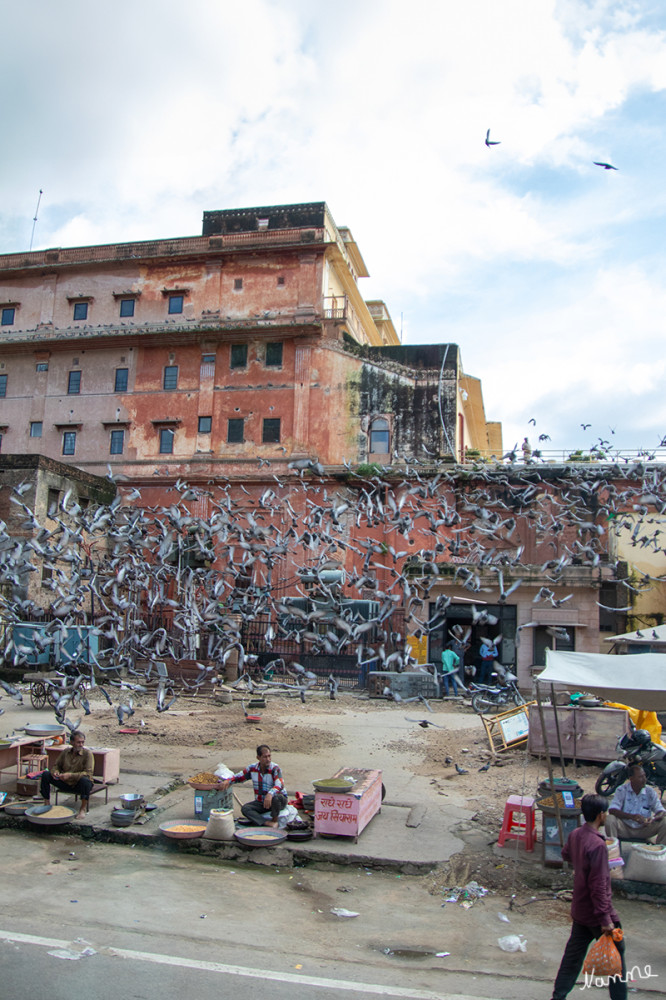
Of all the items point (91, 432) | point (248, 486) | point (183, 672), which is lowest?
point (183, 672)

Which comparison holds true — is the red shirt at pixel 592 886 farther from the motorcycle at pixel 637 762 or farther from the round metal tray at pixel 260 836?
the round metal tray at pixel 260 836

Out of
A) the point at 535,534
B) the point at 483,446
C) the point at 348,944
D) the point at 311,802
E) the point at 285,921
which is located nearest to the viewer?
Answer: the point at 348,944

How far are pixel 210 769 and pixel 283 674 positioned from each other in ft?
39.4

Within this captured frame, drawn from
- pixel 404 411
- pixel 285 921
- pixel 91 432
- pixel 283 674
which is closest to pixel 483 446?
pixel 404 411

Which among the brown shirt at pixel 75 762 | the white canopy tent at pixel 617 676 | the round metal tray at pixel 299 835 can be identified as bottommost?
the round metal tray at pixel 299 835

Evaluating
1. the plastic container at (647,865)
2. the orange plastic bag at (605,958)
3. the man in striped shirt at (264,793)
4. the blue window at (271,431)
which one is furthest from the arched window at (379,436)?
the orange plastic bag at (605,958)

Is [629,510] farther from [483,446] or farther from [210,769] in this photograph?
[210,769]

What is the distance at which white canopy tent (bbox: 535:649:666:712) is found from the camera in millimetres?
7637

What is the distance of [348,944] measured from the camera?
6016 millimetres

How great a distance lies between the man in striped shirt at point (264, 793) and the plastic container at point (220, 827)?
0.38 meters

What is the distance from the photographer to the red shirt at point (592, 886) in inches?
180

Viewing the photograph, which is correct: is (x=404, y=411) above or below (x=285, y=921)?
above

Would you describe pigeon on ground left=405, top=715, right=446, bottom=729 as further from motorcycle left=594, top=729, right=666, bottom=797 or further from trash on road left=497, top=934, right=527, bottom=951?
trash on road left=497, top=934, right=527, bottom=951

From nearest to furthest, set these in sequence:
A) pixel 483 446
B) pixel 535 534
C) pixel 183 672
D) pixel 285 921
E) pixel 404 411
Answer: pixel 285 921 < pixel 183 672 < pixel 535 534 < pixel 404 411 < pixel 483 446
